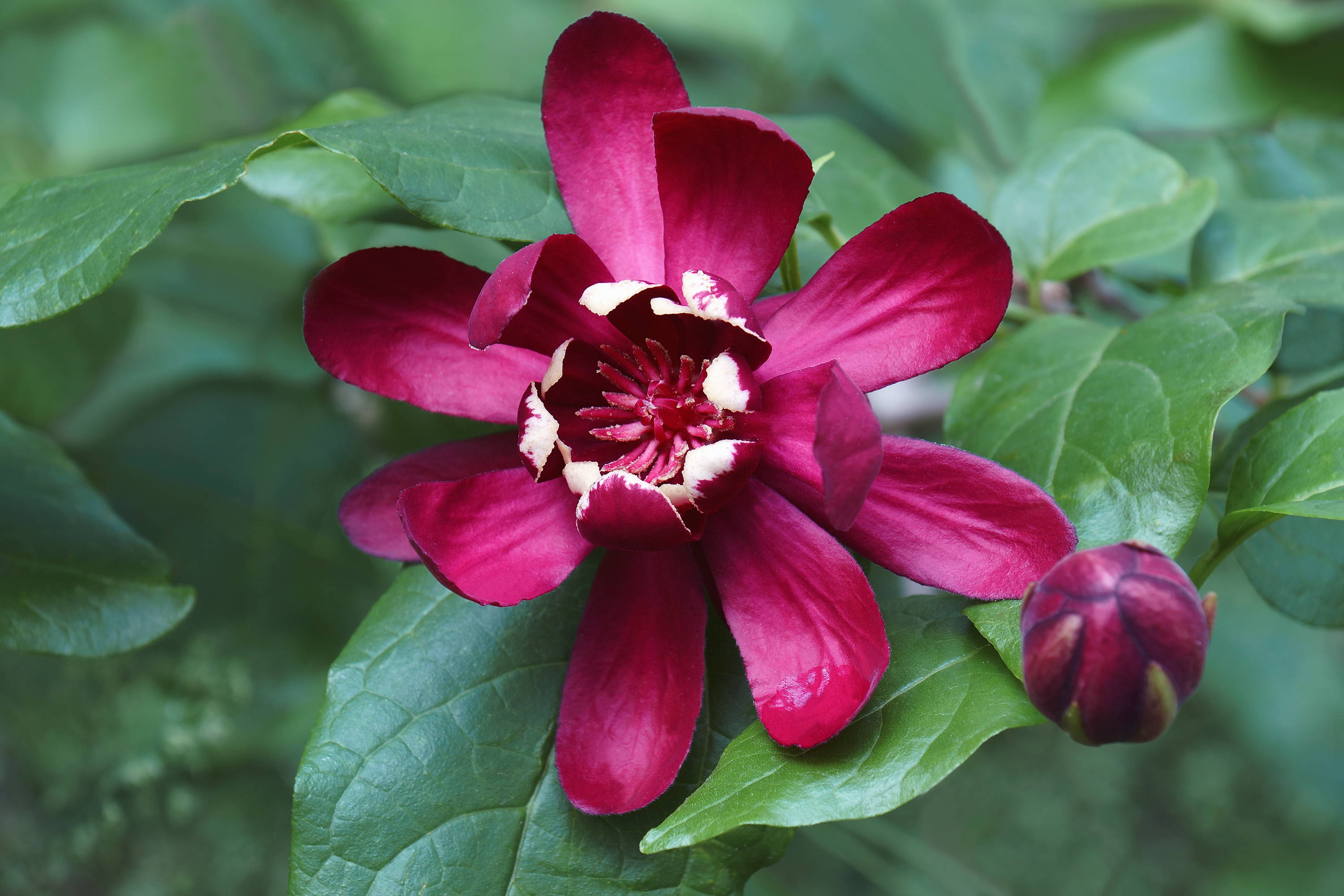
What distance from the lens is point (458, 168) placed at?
0.49 meters

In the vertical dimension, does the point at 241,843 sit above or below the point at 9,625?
below

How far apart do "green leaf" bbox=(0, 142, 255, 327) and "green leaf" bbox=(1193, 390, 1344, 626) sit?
0.46 meters

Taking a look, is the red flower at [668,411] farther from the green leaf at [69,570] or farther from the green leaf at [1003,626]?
the green leaf at [69,570]

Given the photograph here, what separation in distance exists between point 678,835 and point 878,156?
0.49m

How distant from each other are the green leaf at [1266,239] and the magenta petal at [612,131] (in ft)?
1.25

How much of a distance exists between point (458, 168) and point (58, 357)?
1.82 ft

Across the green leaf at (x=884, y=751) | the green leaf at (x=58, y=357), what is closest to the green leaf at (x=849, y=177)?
the green leaf at (x=884, y=751)

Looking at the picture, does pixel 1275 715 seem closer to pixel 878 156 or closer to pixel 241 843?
pixel 878 156

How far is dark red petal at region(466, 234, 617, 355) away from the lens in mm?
411

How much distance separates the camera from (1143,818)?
5.14 feet

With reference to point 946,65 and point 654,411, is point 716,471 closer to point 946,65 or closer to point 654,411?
point 654,411

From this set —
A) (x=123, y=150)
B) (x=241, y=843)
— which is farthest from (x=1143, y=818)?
(x=123, y=150)

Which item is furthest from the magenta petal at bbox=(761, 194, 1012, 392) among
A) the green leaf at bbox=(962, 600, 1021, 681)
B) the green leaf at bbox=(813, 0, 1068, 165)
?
the green leaf at bbox=(813, 0, 1068, 165)

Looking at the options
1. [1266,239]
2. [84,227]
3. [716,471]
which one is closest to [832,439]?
[716,471]
